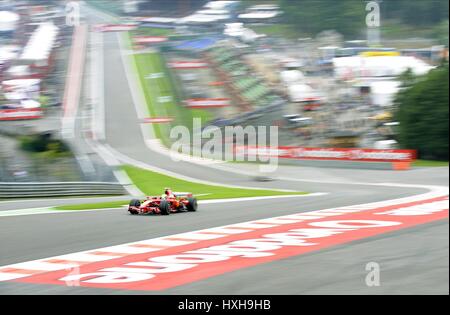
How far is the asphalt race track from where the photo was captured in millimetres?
4086

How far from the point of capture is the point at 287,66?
25.2m

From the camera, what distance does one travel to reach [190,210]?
7.88m

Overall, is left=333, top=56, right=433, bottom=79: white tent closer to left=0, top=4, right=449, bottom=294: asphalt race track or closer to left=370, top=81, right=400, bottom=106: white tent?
left=370, top=81, right=400, bottom=106: white tent

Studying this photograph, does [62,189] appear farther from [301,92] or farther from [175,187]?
[301,92]

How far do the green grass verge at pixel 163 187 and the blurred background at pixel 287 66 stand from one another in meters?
3.11

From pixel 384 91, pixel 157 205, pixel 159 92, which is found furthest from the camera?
pixel 384 91

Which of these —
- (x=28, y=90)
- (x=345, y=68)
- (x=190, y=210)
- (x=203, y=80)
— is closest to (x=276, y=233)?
(x=190, y=210)

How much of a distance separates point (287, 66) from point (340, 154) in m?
6.93

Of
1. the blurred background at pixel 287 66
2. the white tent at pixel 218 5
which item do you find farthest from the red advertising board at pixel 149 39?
the white tent at pixel 218 5

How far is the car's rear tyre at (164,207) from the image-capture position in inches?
290

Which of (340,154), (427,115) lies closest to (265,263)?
(340,154)

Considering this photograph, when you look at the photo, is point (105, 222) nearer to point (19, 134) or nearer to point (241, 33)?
point (19, 134)

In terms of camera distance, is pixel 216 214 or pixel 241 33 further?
pixel 241 33

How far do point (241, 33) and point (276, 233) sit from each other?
16320 mm
